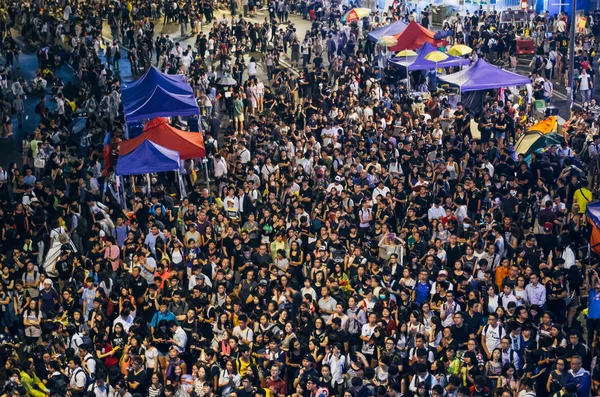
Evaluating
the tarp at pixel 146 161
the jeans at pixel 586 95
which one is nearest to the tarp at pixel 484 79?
the jeans at pixel 586 95

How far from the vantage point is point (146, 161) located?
76.5ft

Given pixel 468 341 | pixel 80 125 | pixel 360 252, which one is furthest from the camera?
pixel 80 125

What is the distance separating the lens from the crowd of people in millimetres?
16016

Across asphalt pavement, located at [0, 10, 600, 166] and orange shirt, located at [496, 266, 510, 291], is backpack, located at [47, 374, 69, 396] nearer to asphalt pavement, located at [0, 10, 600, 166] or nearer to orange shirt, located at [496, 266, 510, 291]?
orange shirt, located at [496, 266, 510, 291]

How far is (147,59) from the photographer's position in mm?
39688

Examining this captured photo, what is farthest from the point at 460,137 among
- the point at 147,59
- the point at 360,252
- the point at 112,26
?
the point at 112,26

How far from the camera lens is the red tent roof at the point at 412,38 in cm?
3688

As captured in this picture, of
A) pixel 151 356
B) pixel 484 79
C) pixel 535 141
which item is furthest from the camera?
pixel 484 79

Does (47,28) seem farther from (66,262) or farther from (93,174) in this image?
(66,262)

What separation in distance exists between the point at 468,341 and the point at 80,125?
17.8 metres

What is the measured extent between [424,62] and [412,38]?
291cm

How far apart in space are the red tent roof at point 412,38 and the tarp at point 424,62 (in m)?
1.78

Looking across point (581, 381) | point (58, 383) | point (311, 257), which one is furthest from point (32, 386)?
point (581, 381)

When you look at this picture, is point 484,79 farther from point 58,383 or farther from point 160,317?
point 58,383
